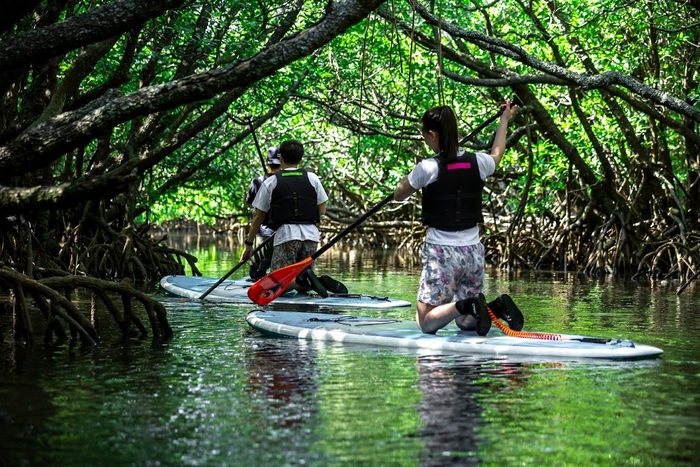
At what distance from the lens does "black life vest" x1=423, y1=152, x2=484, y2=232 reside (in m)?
7.26

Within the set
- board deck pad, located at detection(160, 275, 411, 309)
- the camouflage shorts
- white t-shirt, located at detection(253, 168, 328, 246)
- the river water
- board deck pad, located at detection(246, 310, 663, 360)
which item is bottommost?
the river water

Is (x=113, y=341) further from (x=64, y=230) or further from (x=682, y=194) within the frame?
(x=682, y=194)

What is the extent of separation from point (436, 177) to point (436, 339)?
0.99m

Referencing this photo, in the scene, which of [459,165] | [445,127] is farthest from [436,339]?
[445,127]

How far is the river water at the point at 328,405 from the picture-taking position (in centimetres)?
460

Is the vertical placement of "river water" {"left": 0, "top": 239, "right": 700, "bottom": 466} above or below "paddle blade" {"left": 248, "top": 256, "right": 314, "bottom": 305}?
below

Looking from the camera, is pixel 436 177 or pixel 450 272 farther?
pixel 450 272

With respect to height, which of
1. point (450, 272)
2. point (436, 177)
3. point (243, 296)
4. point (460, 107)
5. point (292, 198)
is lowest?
point (243, 296)

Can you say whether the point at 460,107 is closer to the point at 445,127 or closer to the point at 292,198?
the point at 292,198

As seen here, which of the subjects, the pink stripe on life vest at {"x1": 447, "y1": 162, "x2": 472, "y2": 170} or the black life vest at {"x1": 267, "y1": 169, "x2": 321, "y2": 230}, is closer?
the pink stripe on life vest at {"x1": 447, "y1": 162, "x2": 472, "y2": 170}

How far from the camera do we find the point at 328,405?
5.61 meters

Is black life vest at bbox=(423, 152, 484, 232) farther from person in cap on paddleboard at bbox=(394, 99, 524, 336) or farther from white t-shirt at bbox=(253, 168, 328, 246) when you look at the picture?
white t-shirt at bbox=(253, 168, 328, 246)

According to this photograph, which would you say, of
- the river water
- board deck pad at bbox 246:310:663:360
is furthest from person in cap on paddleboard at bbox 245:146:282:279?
the river water

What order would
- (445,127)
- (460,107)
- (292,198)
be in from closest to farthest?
(445,127) < (292,198) < (460,107)
